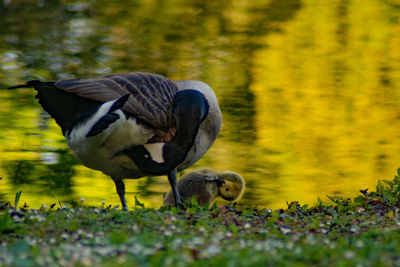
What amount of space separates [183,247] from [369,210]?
124 inches

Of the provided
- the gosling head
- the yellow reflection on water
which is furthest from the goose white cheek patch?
the yellow reflection on water

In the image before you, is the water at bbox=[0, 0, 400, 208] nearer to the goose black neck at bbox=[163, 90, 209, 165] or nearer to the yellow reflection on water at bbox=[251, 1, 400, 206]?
the yellow reflection on water at bbox=[251, 1, 400, 206]

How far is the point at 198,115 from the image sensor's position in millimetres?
4984

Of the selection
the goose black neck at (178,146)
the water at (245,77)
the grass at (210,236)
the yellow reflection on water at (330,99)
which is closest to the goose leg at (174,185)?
the grass at (210,236)

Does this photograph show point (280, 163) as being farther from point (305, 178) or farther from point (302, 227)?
point (302, 227)

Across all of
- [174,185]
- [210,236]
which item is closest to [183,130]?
[174,185]

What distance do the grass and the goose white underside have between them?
453 mm

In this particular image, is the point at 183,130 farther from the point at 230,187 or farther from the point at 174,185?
the point at 230,187

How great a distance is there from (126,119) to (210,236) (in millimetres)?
1379

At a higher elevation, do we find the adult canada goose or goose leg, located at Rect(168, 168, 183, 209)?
the adult canada goose

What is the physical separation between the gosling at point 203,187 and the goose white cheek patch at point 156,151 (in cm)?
114

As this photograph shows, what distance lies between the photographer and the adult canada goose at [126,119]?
15.2 feet

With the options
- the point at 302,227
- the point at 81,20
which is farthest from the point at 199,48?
the point at 302,227

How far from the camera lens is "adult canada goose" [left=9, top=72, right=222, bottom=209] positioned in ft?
15.2
